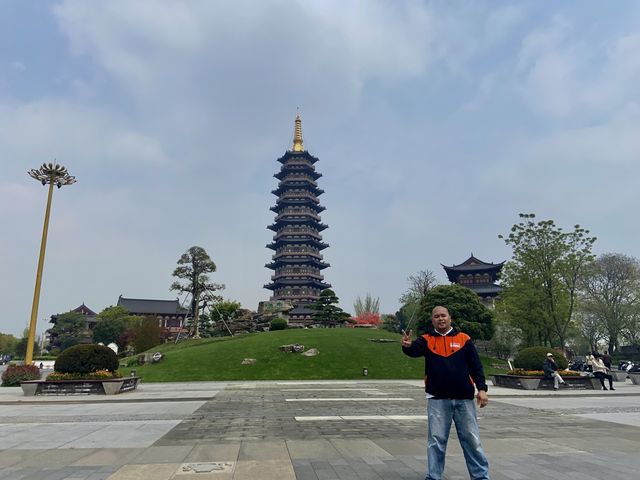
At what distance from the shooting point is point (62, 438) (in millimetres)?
8141

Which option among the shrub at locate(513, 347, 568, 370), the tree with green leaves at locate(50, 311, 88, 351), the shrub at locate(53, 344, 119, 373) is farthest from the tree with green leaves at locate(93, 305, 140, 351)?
the shrub at locate(513, 347, 568, 370)

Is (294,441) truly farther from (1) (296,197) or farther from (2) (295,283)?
(1) (296,197)

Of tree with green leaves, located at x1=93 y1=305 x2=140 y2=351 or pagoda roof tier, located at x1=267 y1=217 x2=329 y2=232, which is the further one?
pagoda roof tier, located at x1=267 y1=217 x2=329 y2=232

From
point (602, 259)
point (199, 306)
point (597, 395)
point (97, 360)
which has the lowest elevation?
point (597, 395)

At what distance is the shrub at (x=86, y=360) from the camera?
62.3ft

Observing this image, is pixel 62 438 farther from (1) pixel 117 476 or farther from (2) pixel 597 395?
(2) pixel 597 395

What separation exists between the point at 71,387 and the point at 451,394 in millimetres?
18627

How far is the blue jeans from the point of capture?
4.60 meters

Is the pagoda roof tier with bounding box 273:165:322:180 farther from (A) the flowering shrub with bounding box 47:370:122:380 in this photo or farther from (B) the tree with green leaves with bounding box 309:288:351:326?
(A) the flowering shrub with bounding box 47:370:122:380

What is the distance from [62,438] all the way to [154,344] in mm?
47013

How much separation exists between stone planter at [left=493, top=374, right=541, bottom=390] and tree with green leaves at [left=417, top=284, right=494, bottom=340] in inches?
795

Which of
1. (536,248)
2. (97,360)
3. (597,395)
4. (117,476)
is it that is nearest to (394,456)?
(117,476)

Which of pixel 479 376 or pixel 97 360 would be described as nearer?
pixel 479 376

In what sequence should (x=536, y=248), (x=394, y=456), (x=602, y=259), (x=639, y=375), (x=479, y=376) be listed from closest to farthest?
(x=479, y=376) < (x=394, y=456) < (x=639, y=375) < (x=536, y=248) < (x=602, y=259)
